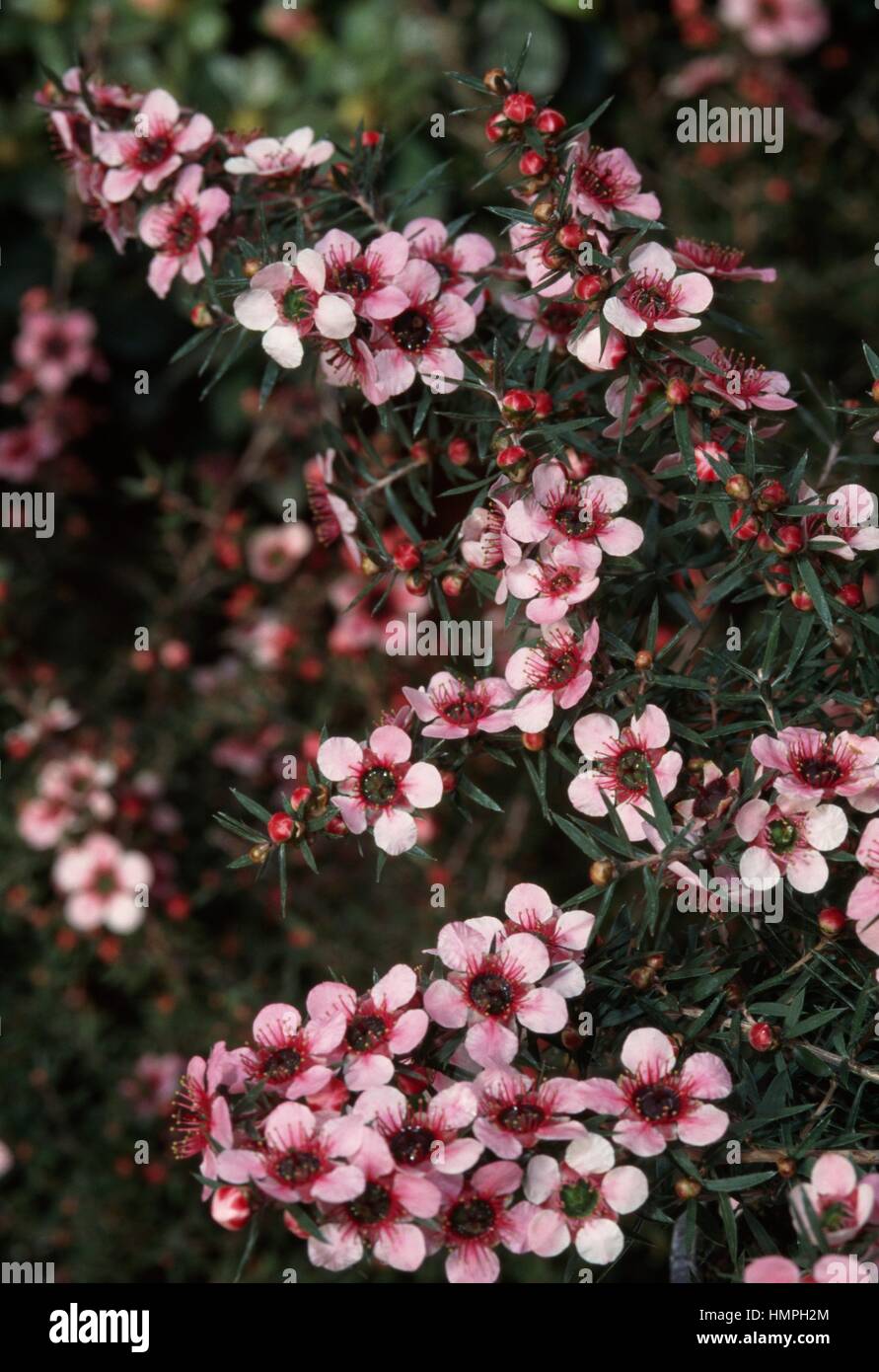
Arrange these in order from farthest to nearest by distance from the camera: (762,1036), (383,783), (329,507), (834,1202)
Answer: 1. (329,507)
2. (383,783)
3. (762,1036)
4. (834,1202)

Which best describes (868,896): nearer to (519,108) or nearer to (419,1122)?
(419,1122)

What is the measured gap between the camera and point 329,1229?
35.6 inches

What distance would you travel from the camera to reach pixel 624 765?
1.04 meters

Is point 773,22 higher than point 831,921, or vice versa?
point 773,22

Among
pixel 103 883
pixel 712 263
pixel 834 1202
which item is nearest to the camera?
pixel 834 1202

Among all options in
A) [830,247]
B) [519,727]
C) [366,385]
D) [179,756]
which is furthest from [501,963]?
[830,247]

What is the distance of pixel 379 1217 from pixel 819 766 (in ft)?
1.55

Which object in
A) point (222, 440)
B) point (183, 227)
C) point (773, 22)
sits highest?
point (773, 22)

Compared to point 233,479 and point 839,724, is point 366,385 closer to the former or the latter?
point 839,724

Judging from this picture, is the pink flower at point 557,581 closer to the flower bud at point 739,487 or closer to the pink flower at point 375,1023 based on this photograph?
the flower bud at point 739,487

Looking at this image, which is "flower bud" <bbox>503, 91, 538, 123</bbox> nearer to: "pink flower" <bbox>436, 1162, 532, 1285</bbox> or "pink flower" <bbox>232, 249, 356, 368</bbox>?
"pink flower" <bbox>232, 249, 356, 368</bbox>

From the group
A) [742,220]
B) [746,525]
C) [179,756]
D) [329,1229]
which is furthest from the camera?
[742,220]

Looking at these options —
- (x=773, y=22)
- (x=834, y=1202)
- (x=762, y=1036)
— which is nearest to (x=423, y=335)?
(x=762, y=1036)

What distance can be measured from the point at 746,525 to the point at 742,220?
1.75 metres
